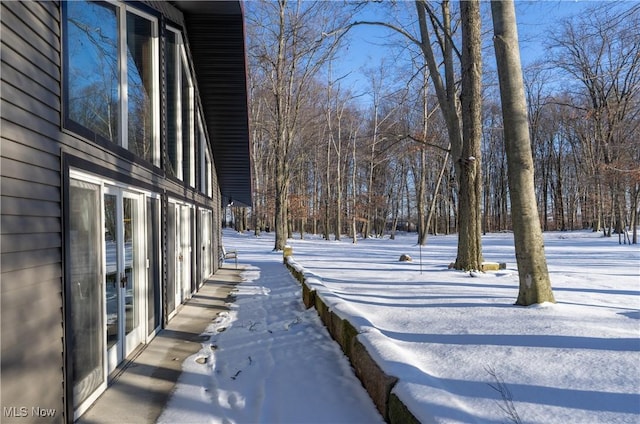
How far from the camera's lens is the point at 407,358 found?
10.2 feet

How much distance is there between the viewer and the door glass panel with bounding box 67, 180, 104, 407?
3.04 m

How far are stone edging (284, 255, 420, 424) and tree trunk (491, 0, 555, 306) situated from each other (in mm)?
2186

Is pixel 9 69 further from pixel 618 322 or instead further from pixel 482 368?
pixel 618 322

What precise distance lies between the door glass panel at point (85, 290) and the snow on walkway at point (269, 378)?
2.41 feet

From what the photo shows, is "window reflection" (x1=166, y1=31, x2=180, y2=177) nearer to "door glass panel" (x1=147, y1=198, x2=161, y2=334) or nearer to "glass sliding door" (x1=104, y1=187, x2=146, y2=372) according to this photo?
"door glass panel" (x1=147, y1=198, x2=161, y2=334)

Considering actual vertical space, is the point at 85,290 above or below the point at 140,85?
below

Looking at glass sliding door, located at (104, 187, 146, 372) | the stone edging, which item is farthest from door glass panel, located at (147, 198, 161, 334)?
the stone edging

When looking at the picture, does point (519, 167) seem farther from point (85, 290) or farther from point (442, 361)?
point (85, 290)

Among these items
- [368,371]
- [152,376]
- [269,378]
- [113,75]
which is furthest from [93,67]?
[368,371]

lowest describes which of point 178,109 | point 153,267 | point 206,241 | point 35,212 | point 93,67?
point 153,267

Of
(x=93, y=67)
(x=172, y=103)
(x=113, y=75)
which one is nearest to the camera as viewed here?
(x=93, y=67)

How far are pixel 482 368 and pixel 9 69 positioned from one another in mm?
3738

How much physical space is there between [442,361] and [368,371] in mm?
616

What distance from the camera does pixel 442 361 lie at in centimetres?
319
